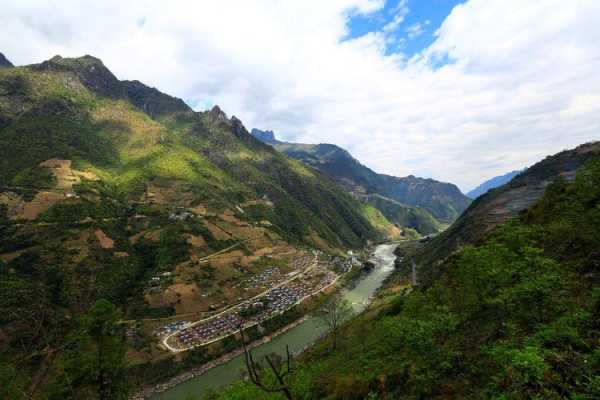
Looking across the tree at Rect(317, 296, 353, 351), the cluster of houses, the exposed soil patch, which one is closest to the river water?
the cluster of houses

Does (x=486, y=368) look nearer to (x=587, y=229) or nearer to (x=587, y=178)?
(x=587, y=229)

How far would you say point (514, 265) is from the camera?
22844 mm

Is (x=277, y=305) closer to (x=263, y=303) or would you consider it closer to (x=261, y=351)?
(x=263, y=303)

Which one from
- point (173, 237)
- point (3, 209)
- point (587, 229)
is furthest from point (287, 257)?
point (587, 229)

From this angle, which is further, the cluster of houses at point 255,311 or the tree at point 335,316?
the cluster of houses at point 255,311

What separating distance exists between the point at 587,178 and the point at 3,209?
21340 centimetres

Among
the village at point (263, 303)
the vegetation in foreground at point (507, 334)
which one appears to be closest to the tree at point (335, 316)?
the village at point (263, 303)

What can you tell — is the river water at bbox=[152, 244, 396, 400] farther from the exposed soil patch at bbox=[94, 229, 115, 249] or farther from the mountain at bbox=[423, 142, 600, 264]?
the exposed soil patch at bbox=[94, 229, 115, 249]

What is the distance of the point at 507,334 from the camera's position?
21781 mm

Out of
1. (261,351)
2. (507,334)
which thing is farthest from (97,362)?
(261,351)

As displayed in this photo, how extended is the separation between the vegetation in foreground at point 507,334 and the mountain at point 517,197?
86809 mm

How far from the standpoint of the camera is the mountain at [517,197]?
123m

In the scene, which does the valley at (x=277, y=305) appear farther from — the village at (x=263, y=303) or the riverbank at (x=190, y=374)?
the village at (x=263, y=303)

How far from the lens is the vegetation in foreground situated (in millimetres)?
12258
